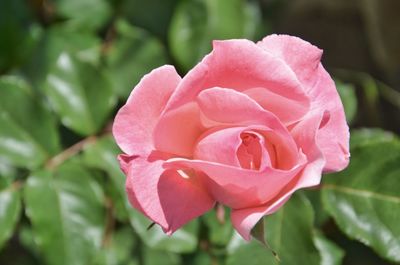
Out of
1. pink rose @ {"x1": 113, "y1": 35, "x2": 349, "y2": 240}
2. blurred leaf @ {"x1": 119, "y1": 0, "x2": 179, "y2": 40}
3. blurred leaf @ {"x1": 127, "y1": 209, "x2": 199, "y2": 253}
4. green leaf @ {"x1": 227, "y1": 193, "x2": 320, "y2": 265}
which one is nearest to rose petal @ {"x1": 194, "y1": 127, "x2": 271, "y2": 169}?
pink rose @ {"x1": 113, "y1": 35, "x2": 349, "y2": 240}

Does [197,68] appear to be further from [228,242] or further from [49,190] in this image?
[49,190]

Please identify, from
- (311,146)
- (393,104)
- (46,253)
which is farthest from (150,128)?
(393,104)

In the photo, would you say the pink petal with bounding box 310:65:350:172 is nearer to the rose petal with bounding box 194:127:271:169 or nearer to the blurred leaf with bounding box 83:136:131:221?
the rose petal with bounding box 194:127:271:169

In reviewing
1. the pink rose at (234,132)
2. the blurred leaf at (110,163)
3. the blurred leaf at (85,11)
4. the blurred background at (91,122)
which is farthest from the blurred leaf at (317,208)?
the blurred leaf at (85,11)

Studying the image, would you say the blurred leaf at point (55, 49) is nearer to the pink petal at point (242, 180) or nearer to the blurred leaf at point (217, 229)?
the blurred leaf at point (217, 229)

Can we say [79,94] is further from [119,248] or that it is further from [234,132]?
[234,132]
